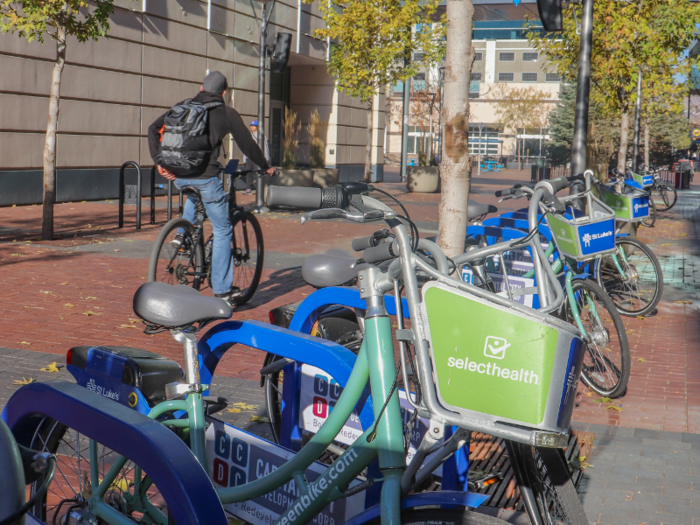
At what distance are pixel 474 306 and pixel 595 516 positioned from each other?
1.83 metres

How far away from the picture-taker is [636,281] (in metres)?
7.34

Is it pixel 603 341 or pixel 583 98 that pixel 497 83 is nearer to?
pixel 583 98

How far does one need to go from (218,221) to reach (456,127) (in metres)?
2.21

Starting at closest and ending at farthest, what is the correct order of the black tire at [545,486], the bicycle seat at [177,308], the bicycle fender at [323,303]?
the black tire at [545,486] < the bicycle seat at [177,308] < the bicycle fender at [323,303]

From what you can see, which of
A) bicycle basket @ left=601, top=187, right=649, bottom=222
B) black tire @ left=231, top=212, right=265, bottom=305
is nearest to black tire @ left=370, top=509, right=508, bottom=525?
black tire @ left=231, top=212, right=265, bottom=305

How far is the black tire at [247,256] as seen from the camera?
690cm

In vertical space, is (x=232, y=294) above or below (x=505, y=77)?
below

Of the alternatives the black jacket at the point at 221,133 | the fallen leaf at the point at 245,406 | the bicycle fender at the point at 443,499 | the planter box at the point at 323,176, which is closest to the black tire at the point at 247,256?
the black jacket at the point at 221,133

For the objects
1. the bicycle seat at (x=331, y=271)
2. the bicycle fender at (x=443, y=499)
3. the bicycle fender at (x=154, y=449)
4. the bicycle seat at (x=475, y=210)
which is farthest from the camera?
the bicycle seat at (x=475, y=210)

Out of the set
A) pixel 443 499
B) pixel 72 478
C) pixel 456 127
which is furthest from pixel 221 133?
pixel 443 499

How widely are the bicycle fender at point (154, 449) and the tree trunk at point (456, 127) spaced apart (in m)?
3.77

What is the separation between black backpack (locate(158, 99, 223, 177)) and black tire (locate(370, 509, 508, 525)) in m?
4.80

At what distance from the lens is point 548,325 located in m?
1.80

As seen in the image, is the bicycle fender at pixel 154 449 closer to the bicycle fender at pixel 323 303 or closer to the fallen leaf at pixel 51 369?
the bicycle fender at pixel 323 303
